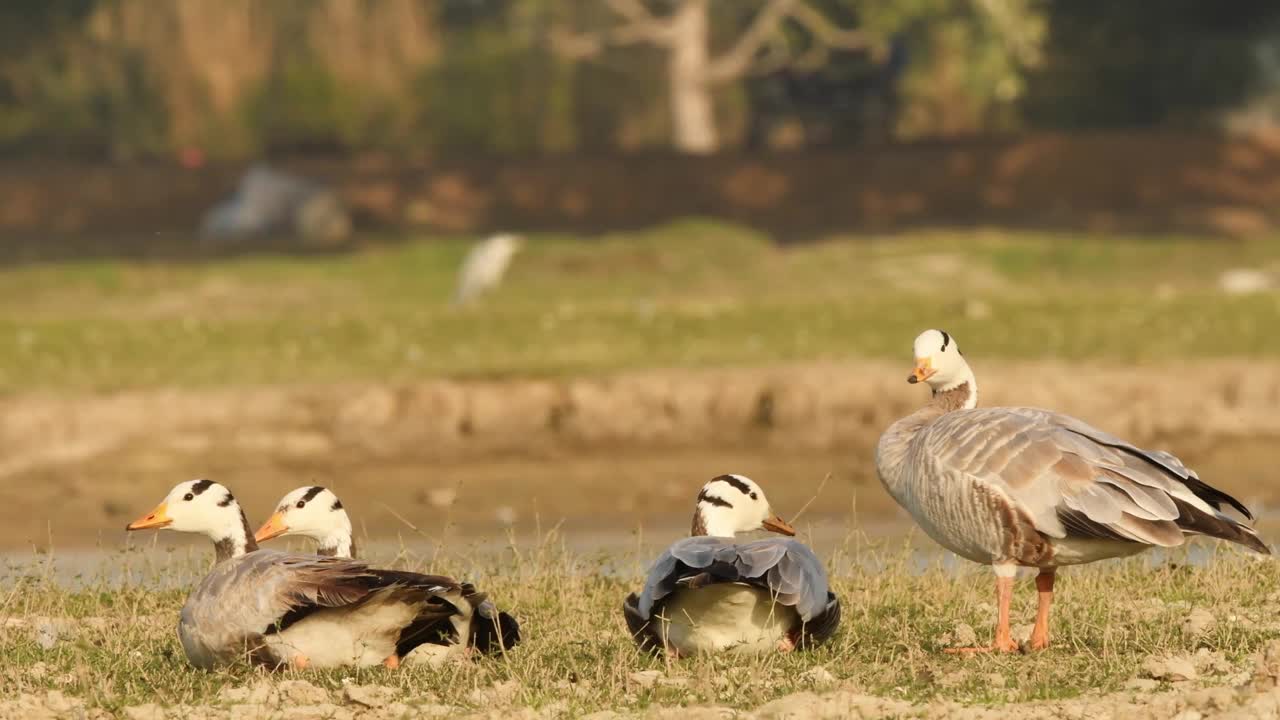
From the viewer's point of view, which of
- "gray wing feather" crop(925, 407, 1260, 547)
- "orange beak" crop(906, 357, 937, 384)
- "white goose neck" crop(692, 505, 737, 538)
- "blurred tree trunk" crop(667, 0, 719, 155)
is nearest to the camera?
"gray wing feather" crop(925, 407, 1260, 547)

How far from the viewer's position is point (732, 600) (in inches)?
360

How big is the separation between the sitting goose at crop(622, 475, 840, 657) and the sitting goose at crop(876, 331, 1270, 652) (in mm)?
687

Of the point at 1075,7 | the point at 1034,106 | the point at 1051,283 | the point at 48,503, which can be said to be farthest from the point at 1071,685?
the point at 1034,106

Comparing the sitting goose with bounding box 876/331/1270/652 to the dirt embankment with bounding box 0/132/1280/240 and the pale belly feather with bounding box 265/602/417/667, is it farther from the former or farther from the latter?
the dirt embankment with bounding box 0/132/1280/240

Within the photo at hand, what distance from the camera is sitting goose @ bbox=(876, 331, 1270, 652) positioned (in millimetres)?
9055

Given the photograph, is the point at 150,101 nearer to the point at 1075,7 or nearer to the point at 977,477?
the point at 1075,7

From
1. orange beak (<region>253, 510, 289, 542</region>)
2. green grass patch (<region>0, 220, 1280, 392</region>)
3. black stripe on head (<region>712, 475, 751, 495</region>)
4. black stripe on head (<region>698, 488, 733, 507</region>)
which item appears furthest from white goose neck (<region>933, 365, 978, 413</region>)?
green grass patch (<region>0, 220, 1280, 392</region>)

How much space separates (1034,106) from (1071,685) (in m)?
39.2

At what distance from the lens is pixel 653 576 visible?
909cm

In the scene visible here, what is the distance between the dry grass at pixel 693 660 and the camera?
851cm

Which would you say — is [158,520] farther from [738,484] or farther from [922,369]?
[922,369]

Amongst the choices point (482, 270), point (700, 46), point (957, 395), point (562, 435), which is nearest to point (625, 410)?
point (562, 435)

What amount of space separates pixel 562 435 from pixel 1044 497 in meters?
10.1

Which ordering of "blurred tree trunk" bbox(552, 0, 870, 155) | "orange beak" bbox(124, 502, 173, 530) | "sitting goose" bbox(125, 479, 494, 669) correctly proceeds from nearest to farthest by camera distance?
1. "sitting goose" bbox(125, 479, 494, 669)
2. "orange beak" bbox(124, 502, 173, 530)
3. "blurred tree trunk" bbox(552, 0, 870, 155)
